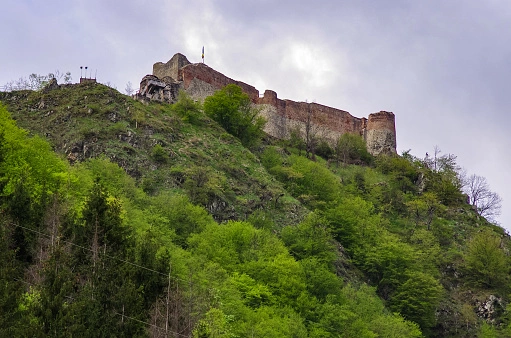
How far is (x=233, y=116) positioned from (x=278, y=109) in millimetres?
14155

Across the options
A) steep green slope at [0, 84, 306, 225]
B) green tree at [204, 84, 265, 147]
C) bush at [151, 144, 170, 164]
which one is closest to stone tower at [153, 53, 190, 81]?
green tree at [204, 84, 265, 147]

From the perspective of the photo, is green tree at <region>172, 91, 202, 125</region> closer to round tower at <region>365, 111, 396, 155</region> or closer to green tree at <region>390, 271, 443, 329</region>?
green tree at <region>390, 271, 443, 329</region>

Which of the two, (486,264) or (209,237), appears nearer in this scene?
(209,237)

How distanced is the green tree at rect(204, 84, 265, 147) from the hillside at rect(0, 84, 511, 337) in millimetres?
1797

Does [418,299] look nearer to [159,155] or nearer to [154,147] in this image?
[159,155]

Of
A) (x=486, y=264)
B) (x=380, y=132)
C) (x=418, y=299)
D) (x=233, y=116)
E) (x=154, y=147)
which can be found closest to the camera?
(x=418, y=299)

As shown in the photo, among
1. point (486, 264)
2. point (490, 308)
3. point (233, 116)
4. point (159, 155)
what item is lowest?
point (490, 308)

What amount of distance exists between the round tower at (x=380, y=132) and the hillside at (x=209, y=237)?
8.56 m

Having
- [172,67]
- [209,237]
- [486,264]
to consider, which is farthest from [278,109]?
[209,237]

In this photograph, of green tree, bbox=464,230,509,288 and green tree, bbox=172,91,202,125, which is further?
green tree, bbox=172,91,202,125

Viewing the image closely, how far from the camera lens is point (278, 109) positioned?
7556 centimetres

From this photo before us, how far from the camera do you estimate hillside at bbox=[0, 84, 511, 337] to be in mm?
23969

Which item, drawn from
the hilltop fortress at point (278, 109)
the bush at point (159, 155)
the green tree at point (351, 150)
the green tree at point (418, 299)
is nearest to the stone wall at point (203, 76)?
the hilltop fortress at point (278, 109)

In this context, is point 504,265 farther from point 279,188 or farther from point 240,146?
point 240,146
